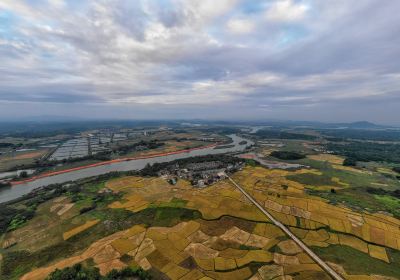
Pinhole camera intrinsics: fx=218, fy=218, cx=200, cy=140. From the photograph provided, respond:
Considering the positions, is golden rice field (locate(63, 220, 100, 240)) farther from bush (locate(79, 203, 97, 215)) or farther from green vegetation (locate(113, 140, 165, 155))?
green vegetation (locate(113, 140, 165, 155))

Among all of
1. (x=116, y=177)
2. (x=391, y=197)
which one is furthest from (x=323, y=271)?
(x=116, y=177)

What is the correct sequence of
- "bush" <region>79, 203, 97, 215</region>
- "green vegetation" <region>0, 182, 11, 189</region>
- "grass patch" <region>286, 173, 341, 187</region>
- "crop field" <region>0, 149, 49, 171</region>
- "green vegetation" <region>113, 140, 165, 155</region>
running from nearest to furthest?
"bush" <region>79, 203, 97, 215</region>, "grass patch" <region>286, 173, 341, 187</region>, "green vegetation" <region>0, 182, 11, 189</region>, "crop field" <region>0, 149, 49, 171</region>, "green vegetation" <region>113, 140, 165, 155</region>

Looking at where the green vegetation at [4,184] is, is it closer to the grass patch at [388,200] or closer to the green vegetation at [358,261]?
the green vegetation at [358,261]

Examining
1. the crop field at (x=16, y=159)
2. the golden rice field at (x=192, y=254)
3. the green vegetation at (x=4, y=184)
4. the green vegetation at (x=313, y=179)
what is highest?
the green vegetation at (x=313, y=179)

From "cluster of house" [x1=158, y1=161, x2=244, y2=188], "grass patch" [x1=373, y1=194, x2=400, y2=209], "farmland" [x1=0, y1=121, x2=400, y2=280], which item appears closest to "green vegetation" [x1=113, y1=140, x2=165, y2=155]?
"cluster of house" [x1=158, y1=161, x2=244, y2=188]

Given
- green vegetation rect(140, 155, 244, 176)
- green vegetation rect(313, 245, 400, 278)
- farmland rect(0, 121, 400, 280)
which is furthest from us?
green vegetation rect(140, 155, 244, 176)

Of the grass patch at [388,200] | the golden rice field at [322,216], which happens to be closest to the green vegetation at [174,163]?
the golden rice field at [322,216]
